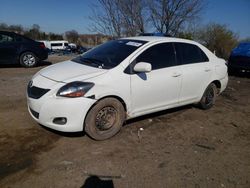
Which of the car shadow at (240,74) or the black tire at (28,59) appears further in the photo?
the car shadow at (240,74)

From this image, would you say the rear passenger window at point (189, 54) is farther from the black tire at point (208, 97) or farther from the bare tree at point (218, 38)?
the bare tree at point (218, 38)

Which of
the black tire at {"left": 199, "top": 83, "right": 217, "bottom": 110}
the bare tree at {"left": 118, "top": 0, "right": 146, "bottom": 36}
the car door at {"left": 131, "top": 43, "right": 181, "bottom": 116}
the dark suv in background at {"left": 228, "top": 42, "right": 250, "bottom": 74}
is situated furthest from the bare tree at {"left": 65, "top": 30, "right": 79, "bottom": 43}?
the car door at {"left": 131, "top": 43, "right": 181, "bottom": 116}

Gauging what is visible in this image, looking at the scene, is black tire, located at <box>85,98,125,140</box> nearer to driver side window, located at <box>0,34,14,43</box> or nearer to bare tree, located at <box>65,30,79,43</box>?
driver side window, located at <box>0,34,14,43</box>

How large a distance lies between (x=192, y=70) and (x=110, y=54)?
170 centimetres

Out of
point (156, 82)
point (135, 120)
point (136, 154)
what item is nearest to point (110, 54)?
point (156, 82)

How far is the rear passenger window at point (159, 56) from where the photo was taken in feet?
14.9

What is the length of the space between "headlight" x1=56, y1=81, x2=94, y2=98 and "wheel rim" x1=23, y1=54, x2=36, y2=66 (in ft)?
26.4

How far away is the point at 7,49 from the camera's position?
1044cm

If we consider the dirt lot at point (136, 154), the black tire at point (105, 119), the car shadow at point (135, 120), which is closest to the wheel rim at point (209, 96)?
the car shadow at point (135, 120)

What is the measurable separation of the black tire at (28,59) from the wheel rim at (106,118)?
8.04m

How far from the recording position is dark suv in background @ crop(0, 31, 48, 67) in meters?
10.4

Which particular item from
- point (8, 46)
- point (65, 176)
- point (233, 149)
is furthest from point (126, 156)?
point (8, 46)

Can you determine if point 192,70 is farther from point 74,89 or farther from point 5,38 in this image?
point 5,38

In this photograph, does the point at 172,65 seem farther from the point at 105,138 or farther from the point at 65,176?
the point at 65,176
